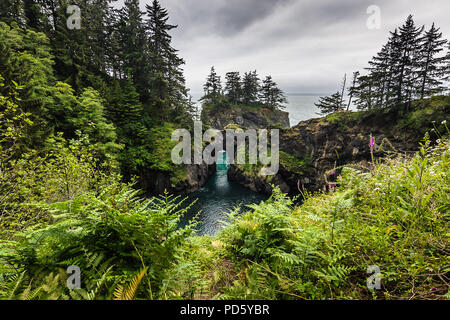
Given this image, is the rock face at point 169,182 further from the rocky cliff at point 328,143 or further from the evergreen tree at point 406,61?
the evergreen tree at point 406,61

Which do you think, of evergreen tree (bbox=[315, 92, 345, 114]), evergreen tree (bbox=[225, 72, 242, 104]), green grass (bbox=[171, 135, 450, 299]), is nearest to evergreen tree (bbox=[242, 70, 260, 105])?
evergreen tree (bbox=[225, 72, 242, 104])

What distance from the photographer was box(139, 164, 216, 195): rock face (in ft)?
74.9

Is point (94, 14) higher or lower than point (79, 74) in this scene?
higher

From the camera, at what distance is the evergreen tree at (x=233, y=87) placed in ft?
174

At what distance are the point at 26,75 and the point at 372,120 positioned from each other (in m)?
38.9

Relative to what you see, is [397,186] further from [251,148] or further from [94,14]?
[94,14]

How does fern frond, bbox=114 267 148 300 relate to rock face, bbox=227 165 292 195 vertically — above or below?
above

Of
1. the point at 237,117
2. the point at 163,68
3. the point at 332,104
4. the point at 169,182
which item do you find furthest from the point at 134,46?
the point at 332,104

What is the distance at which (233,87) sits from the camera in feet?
181

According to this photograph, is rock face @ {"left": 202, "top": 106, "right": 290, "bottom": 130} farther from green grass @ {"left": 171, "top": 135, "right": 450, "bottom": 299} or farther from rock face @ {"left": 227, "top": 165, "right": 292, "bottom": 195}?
green grass @ {"left": 171, "top": 135, "right": 450, "bottom": 299}

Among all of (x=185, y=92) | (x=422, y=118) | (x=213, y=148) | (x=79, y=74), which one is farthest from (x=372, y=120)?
(x=79, y=74)

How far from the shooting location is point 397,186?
252 cm

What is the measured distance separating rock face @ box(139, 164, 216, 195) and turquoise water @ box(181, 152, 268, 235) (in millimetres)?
1429

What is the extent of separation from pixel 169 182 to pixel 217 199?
739cm
